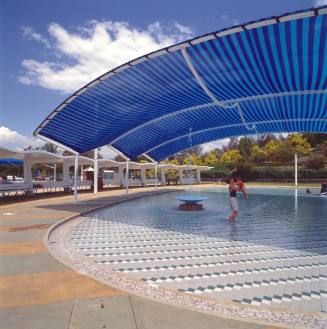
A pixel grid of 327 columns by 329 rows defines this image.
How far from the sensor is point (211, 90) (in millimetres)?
16547

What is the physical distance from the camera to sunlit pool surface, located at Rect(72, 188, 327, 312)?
5.62 meters

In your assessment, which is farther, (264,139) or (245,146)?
(264,139)

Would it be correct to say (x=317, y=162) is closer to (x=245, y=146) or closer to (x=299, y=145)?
(x=299, y=145)

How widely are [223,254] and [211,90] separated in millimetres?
10377

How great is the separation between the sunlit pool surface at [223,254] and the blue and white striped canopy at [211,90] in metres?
5.99

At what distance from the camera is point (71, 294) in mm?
4969

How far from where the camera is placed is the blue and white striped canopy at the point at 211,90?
10828 millimetres

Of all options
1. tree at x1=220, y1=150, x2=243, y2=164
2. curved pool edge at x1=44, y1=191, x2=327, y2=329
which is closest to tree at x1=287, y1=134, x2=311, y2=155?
tree at x1=220, y1=150, x2=243, y2=164

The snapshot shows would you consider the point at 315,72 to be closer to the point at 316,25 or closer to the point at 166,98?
the point at 316,25

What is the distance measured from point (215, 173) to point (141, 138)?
121 feet

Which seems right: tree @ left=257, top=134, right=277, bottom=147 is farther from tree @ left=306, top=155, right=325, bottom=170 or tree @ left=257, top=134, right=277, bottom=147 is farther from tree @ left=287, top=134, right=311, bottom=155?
tree @ left=306, top=155, right=325, bottom=170

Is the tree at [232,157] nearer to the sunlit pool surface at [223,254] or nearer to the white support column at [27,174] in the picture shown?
the white support column at [27,174]

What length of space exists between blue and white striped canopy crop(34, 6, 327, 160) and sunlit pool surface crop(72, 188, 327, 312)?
19.7 ft

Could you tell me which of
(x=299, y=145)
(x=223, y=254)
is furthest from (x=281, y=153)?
(x=223, y=254)
